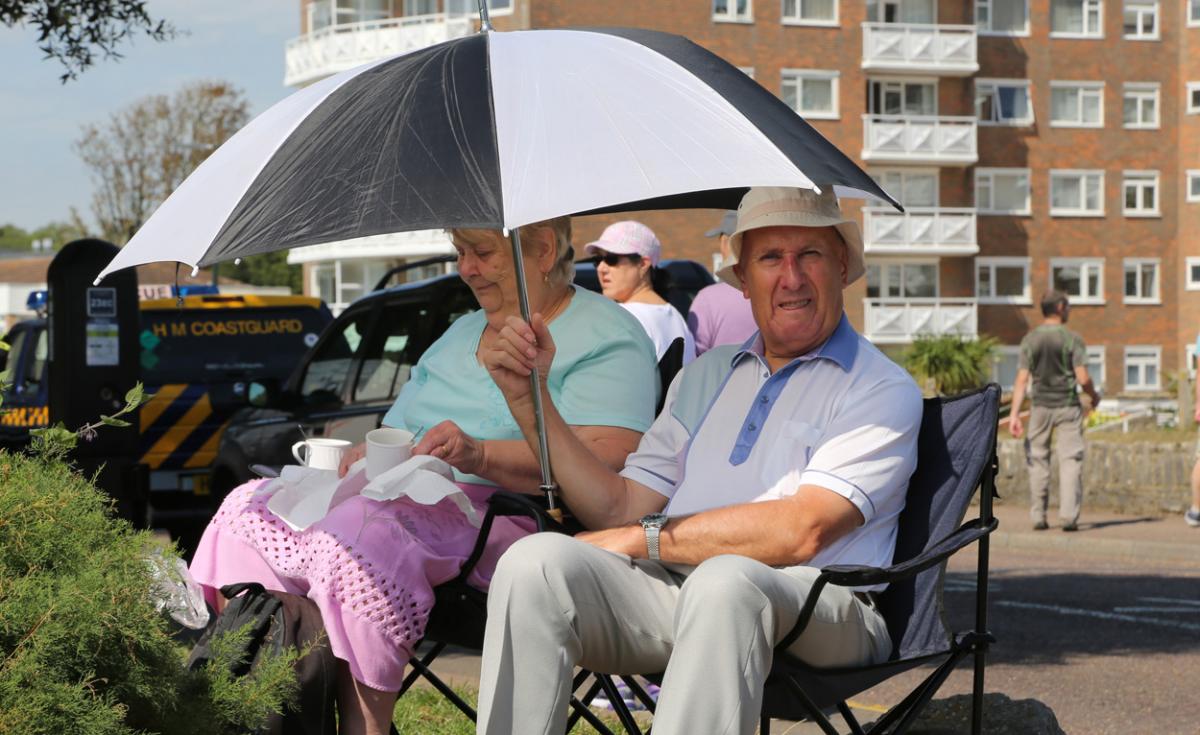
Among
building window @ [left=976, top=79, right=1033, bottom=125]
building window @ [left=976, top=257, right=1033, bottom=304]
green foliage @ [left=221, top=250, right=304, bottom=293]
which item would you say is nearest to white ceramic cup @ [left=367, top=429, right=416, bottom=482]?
building window @ [left=976, top=257, right=1033, bottom=304]

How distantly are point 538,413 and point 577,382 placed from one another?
466mm

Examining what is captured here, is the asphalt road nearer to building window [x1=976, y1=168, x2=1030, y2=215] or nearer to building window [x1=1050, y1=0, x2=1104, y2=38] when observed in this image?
building window [x1=976, y1=168, x2=1030, y2=215]

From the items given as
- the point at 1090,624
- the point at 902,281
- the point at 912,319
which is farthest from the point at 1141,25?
the point at 1090,624

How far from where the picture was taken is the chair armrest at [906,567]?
343 cm

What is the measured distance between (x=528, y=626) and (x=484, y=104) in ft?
3.64

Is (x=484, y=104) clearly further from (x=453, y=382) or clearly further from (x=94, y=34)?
(x=94, y=34)

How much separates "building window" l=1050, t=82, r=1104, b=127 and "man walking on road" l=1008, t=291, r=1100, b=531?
44.6 m

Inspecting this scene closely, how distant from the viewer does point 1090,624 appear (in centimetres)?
932

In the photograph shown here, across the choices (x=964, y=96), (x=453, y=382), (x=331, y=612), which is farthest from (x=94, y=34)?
(x=964, y=96)

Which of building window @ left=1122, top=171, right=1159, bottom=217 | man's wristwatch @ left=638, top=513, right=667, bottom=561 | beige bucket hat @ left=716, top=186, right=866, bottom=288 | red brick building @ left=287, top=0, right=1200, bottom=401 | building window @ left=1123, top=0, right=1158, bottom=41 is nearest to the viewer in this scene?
man's wristwatch @ left=638, top=513, right=667, bottom=561

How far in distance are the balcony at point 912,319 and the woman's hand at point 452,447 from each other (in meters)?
50.6

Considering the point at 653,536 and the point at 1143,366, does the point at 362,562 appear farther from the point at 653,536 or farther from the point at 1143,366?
the point at 1143,366

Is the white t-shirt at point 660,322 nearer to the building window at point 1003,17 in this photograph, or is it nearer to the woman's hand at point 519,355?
the woman's hand at point 519,355

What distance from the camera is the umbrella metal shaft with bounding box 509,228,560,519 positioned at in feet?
12.9
